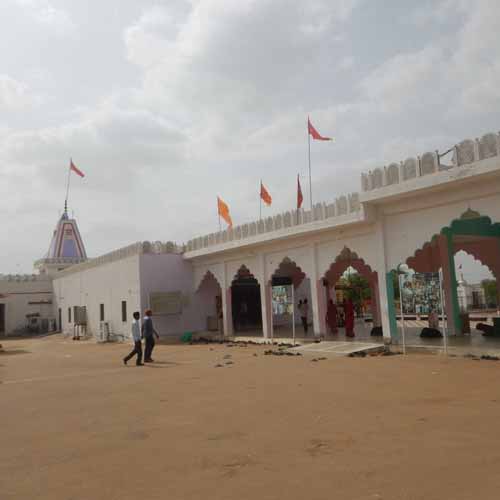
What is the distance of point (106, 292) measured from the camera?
22734 mm

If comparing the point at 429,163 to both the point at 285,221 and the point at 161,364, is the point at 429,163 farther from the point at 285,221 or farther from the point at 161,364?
the point at 161,364

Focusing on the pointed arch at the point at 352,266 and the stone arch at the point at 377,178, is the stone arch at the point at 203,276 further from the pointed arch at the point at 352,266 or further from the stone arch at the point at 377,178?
the stone arch at the point at 377,178

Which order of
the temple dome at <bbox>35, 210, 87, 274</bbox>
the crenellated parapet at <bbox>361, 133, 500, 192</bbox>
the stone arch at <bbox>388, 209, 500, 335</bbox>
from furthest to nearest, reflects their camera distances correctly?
the temple dome at <bbox>35, 210, 87, 274</bbox> → the stone arch at <bbox>388, 209, 500, 335</bbox> → the crenellated parapet at <bbox>361, 133, 500, 192</bbox>

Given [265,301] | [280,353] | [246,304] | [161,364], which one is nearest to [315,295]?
[265,301]

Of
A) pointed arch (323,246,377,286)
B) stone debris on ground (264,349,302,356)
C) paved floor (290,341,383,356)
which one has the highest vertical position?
pointed arch (323,246,377,286)

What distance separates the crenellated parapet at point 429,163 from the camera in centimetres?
945

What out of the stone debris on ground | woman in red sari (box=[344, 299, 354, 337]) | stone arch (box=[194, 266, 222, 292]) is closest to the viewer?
the stone debris on ground

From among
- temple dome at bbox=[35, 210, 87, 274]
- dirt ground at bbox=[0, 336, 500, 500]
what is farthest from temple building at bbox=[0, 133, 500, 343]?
temple dome at bbox=[35, 210, 87, 274]

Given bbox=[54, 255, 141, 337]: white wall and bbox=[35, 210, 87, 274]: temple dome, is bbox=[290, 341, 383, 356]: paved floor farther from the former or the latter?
bbox=[35, 210, 87, 274]: temple dome

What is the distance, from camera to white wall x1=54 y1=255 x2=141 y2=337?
19875 mm

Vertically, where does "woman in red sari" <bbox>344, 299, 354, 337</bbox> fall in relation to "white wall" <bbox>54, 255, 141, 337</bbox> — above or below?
below

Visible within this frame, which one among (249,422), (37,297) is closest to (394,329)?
(249,422)

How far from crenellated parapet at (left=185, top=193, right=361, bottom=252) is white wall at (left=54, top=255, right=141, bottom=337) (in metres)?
3.01

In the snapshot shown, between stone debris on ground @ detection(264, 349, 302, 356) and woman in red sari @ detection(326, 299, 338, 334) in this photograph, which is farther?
woman in red sari @ detection(326, 299, 338, 334)
